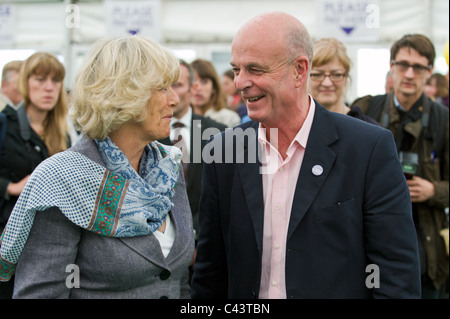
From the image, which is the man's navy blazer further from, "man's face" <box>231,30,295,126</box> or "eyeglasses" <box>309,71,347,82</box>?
"eyeglasses" <box>309,71,347,82</box>

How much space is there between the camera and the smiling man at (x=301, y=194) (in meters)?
2.10

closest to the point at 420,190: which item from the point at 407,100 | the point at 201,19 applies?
the point at 407,100

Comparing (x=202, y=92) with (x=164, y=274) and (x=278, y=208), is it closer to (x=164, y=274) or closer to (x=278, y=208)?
(x=164, y=274)

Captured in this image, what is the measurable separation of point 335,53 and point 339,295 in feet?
6.66

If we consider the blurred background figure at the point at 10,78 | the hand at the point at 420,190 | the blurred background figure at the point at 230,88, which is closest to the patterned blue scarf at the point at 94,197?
the hand at the point at 420,190

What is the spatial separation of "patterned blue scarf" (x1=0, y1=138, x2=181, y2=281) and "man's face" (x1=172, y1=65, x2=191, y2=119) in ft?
6.61

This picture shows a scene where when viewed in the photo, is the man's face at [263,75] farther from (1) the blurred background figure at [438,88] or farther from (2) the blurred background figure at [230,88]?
(1) the blurred background figure at [438,88]

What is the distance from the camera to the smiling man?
2.10m

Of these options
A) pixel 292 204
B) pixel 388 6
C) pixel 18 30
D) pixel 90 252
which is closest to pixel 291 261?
pixel 292 204

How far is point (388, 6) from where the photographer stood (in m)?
8.31

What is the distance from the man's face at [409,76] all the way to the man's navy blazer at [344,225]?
178 cm

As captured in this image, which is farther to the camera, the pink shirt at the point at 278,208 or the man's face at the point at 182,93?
the man's face at the point at 182,93
